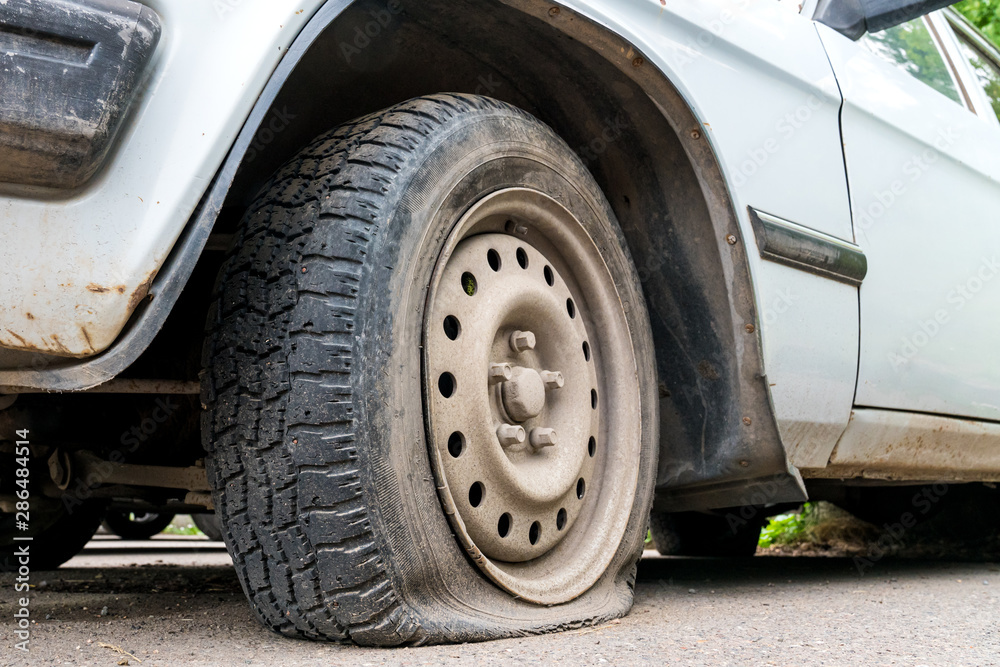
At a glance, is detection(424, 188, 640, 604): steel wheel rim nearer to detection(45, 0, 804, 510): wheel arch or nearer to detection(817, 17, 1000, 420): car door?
detection(45, 0, 804, 510): wheel arch

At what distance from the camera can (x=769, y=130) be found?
194 centimetres

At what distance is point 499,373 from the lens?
1556 millimetres

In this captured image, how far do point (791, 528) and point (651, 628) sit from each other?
3733 mm

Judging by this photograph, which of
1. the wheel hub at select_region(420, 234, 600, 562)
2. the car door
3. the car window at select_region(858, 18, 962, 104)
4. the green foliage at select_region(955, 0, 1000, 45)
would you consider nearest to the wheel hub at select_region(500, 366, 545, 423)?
the wheel hub at select_region(420, 234, 600, 562)

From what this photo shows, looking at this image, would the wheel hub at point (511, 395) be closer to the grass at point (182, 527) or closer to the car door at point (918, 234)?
the car door at point (918, 234)

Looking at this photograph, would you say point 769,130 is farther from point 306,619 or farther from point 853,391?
point 306,619

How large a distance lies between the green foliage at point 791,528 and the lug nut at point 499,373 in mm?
3457

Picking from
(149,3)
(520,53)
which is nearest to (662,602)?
(520,53)

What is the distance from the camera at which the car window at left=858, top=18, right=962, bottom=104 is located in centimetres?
254

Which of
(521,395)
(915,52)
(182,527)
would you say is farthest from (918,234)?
(182,527)

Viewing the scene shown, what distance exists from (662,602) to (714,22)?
1.25m

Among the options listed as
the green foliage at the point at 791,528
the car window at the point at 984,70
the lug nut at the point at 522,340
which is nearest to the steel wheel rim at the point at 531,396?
the lug nut at the point at 522,340

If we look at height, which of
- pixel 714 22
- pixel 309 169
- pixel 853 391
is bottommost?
pixel 853 391

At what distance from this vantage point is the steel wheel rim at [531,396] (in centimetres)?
145
